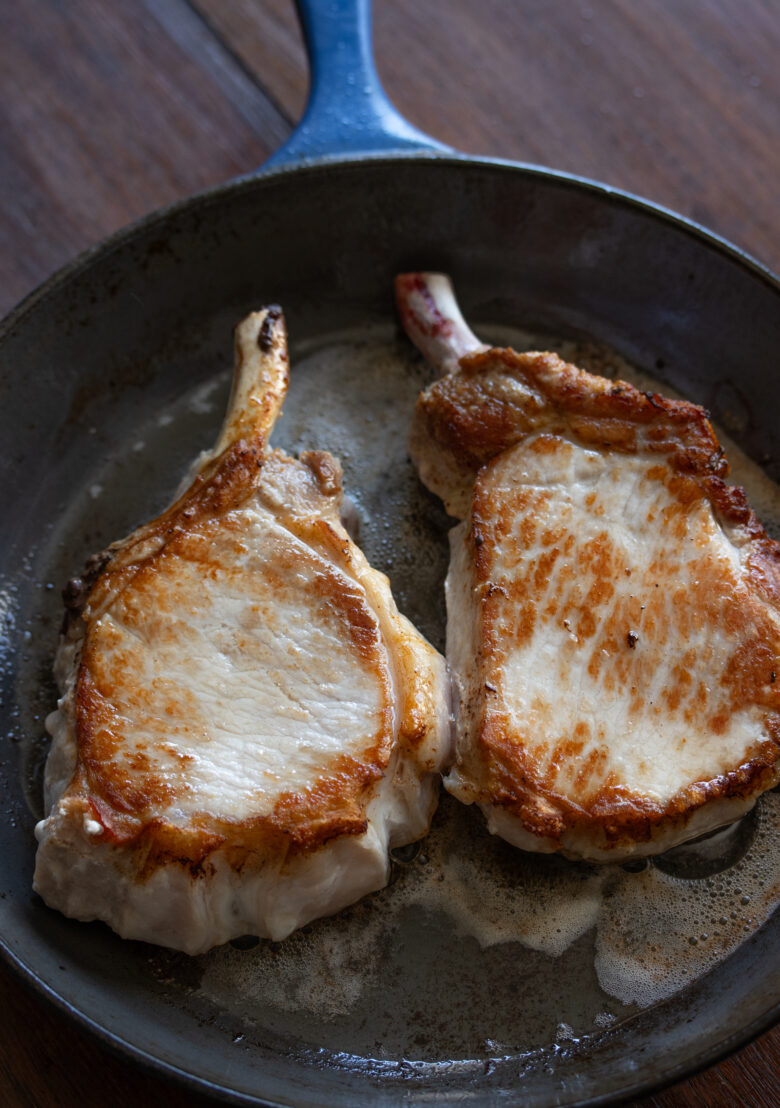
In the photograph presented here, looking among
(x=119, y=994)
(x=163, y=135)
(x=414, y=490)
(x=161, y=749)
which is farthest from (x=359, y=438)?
(x=119, y=994)

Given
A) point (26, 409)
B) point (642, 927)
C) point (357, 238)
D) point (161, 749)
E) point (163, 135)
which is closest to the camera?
point (161, 749)

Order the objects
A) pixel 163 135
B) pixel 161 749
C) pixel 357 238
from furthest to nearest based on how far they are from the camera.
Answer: pixel 163 135, pixel 357 238, pixel 161 749

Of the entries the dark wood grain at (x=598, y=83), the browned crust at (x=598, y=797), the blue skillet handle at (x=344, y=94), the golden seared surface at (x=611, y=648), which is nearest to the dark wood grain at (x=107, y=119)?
the dark wood grain at (x=598, y=83)

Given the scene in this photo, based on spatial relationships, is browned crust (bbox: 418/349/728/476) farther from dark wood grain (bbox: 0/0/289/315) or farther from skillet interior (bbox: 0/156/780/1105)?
dark wood grain (bbox: 0/0/289/315)

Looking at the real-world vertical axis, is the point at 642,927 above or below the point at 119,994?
above

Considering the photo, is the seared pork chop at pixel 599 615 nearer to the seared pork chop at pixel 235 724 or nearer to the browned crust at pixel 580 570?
the browned crust at pixel 580 570

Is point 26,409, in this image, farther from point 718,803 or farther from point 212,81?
point 718,803

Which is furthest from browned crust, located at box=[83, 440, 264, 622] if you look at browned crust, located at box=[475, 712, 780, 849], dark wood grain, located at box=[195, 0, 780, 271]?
dark wood grain, located at box=[195, 0, 780, 271]
